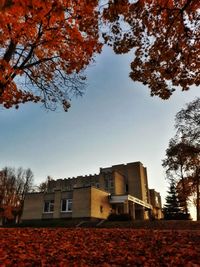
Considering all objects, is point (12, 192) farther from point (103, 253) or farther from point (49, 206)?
point (103, 253)

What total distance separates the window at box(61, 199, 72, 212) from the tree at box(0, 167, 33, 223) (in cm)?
2162

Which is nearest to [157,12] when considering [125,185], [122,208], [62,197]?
[62,197]

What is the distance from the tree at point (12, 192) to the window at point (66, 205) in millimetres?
21621

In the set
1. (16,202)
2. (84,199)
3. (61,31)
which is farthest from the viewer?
(16,202)

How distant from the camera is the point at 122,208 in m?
42.2

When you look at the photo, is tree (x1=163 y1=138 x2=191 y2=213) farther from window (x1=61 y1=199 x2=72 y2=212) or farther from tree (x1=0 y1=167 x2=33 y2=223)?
tree (x1=0 y1=167 x2=33 y2=223)

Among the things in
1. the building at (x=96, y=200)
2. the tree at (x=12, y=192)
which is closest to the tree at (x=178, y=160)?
the building at (x=96, y=200)

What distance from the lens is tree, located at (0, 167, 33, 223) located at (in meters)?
54.2

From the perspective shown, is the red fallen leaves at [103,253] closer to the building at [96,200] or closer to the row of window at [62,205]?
the building at [96,200]

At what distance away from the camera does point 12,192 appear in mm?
61250

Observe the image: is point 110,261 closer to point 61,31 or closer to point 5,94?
point 5,94

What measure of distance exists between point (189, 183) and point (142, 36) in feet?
103

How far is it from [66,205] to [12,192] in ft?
96.7

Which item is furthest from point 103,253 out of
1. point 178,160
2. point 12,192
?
point 12,192
